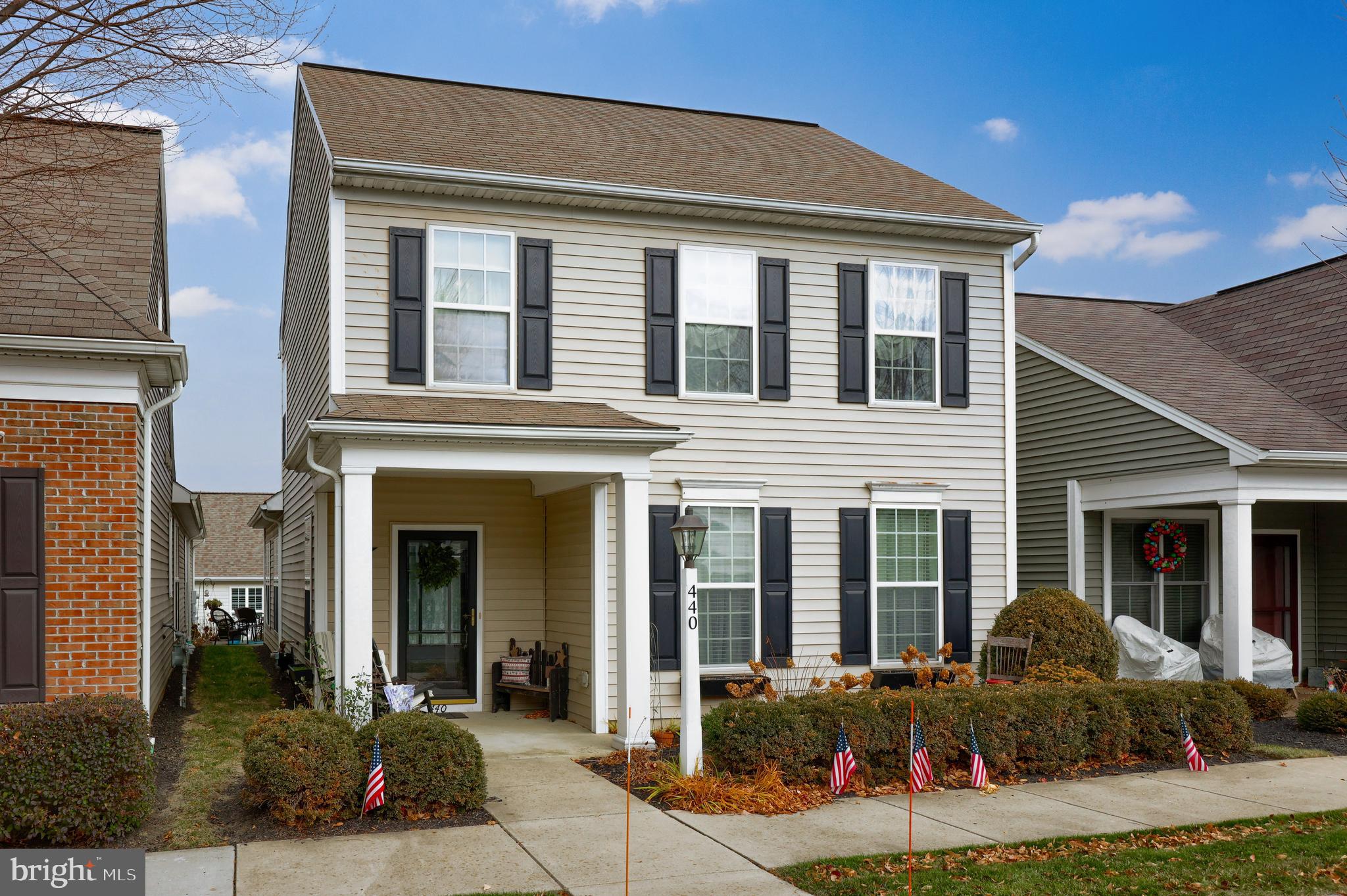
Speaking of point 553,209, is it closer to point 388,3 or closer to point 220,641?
point 388,3

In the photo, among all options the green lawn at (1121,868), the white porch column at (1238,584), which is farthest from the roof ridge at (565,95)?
the green lawn at (1121,868)

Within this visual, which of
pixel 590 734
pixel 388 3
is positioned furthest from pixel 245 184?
pixel 590 734

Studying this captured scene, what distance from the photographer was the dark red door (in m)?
16.8

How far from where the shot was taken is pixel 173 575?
19.5 metres

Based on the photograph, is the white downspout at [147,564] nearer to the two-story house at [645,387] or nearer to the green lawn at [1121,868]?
the two-story house at [645,387]

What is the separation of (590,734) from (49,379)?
19.7ft

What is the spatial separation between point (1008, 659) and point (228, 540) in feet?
117

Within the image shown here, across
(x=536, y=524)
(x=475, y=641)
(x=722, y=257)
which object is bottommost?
(x=475, y=641)

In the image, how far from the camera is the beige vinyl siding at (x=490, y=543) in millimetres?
12719

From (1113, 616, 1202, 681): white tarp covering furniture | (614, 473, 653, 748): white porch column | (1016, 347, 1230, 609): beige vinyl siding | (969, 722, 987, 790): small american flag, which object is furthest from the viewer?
(1113, 616, 1202, 681): white tarp covering furniture

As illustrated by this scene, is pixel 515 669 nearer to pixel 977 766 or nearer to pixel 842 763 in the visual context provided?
pixel 842 763

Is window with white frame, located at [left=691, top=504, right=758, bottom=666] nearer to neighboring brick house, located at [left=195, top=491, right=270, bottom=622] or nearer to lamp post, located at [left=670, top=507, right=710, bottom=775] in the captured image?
lamp post, located at [left=670, top=507, right=710, bottom=775]

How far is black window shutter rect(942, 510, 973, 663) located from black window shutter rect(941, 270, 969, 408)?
4.74 feet

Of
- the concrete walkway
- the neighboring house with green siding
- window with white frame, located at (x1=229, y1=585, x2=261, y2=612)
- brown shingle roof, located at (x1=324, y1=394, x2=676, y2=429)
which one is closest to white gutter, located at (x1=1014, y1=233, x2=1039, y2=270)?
the neighboring house with green siding
